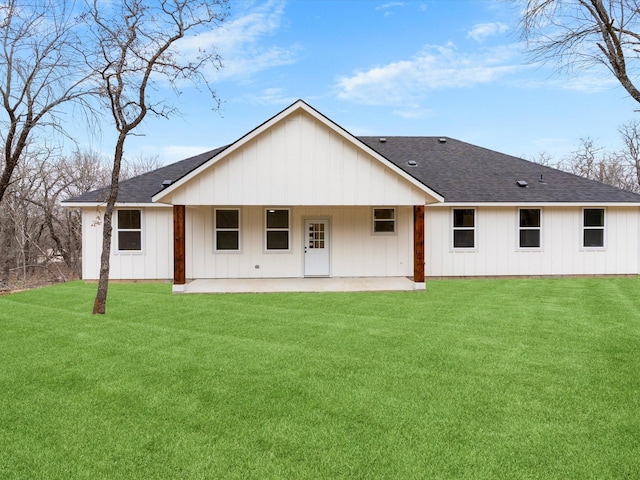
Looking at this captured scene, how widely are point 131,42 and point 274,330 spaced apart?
737 centimetres

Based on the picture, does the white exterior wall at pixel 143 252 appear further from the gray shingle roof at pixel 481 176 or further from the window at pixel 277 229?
the gray shingle roof at pixel 481 176

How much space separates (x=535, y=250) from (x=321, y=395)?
42.7ft

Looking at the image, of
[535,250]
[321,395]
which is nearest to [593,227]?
[535,250]

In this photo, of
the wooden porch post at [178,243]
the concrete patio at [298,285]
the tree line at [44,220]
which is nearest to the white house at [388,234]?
the concrete patio at [298,285]

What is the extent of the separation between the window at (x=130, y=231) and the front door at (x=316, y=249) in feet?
18.9

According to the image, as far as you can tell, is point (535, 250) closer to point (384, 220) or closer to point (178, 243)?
point (384, 220)

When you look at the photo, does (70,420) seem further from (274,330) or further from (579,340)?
(579,340)

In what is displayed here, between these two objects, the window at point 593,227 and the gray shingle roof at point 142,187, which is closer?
the gray shingle roof at point 142,187

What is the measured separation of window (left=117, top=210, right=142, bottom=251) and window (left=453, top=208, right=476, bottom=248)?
36.5 ft

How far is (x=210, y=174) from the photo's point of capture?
1155 cm

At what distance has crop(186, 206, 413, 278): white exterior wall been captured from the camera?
13992 mm

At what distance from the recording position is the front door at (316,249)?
14281mm

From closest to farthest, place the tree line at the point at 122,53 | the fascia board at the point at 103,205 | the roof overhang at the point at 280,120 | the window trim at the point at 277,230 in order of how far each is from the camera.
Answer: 1. the tree line at the point at 122,53
2. the roof overhang at the point at 280,120
3. the fascia board at the point at 103,205
4. the window trim at the point at 277,230

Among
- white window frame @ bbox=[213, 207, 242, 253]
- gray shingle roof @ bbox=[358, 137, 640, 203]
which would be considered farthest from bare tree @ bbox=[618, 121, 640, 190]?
white window frame @ bbox=[213, 207, 242, 253]
